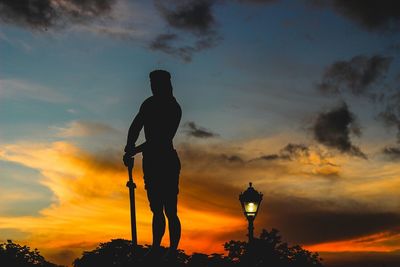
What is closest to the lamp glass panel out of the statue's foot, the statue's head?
the statue's foot

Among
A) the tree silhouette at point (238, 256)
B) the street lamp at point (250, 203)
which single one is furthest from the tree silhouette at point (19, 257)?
the street lamp at point (250, 203)

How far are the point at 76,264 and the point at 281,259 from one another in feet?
53.8

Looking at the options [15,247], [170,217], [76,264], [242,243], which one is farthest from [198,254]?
[170,217]

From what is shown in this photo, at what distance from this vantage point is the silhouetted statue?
12.0 meters

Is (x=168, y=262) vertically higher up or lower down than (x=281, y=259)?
lower down

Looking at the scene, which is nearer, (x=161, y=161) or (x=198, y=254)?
(x=161, y=161)

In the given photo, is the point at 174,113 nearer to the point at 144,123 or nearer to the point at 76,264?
the point at 144,123

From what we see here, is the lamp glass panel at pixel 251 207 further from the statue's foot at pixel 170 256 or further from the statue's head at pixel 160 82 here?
the statue's head at pixel 160 82

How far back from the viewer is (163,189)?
12016 millimetres

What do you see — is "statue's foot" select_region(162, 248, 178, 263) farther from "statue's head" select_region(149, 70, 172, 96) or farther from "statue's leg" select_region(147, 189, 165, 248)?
"statue's head" select_region(149, 70, 172, 96)

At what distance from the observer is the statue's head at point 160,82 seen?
12.2 m

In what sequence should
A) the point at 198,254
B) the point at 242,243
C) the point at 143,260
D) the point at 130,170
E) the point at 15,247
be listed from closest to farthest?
1. the point at 143,260
2. the point at 130,170
3. the point at 242,243
4. the point at 198,254
5. the point at 15,247

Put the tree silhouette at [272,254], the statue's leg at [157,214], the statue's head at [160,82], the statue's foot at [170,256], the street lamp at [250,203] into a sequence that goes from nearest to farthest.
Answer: the statue's foot at [170,256] < the statue's leg at [157,214] < the statue's head at [160,82] < the street lamp at [250,203] < the tree silhouette at [272,254]

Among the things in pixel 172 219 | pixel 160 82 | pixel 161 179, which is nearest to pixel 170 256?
pixel 172 219
